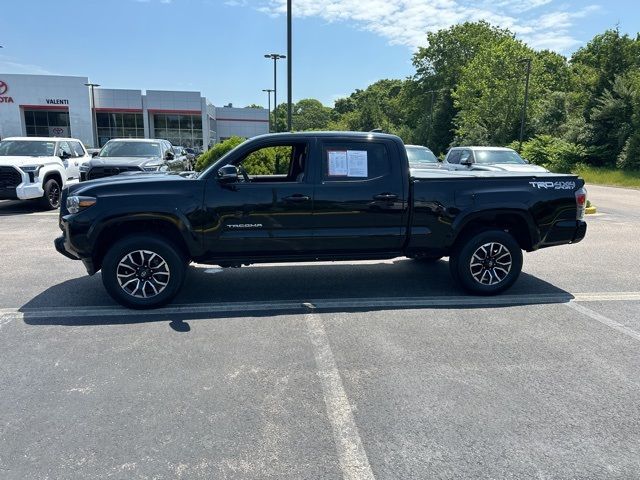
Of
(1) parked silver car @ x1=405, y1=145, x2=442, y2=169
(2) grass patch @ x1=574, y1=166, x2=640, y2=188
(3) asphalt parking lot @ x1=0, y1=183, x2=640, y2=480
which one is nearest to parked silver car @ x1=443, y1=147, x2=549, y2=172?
(1) parked silver car @ x1=405, y1=145, x2=442, y2=169

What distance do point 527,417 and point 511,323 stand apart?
1816mm

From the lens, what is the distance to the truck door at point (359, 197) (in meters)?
5.39

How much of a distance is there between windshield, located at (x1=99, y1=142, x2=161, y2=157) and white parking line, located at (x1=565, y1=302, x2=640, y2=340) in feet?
39.0

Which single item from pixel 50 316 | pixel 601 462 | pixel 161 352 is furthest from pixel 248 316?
pixel 601 462

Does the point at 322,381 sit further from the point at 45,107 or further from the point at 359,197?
the point at 45,107

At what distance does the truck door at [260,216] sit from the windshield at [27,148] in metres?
10.3

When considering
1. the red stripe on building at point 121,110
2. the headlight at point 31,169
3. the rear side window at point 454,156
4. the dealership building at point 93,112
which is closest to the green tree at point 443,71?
the dealership building at point 93,112

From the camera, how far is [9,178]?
1154 cm

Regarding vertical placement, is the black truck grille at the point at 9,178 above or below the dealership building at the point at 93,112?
below

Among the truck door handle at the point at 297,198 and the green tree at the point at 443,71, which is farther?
the green tree at the point at 443,71

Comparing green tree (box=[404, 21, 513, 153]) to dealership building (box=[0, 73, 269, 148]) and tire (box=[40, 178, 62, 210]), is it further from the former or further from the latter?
tire (box=[40, 178, 62, 210])

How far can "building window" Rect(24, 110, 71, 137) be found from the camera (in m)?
50.8

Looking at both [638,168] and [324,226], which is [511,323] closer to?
[324,226]

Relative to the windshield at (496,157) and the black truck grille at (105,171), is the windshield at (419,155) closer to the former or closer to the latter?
the windshield at (496,157)
